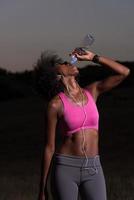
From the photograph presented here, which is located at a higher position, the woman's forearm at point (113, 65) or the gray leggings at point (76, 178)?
the woman's forearm at point (113, 65)

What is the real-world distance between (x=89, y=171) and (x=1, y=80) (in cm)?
2816

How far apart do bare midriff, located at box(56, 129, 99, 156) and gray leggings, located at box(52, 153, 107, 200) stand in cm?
3

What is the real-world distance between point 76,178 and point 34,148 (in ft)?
42.3

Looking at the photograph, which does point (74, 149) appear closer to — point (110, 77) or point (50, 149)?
point (50, 149)

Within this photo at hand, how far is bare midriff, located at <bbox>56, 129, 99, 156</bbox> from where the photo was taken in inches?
208

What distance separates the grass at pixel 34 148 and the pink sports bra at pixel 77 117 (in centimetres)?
335

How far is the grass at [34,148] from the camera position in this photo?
30.8 ft

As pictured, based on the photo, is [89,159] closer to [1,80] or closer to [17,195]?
[17,195]

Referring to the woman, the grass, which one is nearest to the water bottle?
the woman

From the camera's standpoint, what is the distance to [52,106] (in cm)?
531

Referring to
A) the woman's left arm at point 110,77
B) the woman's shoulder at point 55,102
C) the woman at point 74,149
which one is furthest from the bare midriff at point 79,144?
the woman's left arm at point 110,77

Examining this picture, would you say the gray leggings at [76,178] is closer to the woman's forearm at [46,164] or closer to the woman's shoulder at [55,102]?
the woman's forearm at [46,164]

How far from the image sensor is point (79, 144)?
528 cm

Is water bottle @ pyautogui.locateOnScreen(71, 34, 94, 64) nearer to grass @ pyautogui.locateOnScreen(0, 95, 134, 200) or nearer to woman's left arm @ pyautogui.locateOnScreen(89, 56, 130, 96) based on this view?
woman's left arm @ pyautogui.locateOnScreen(89, 56, 130, 96)
